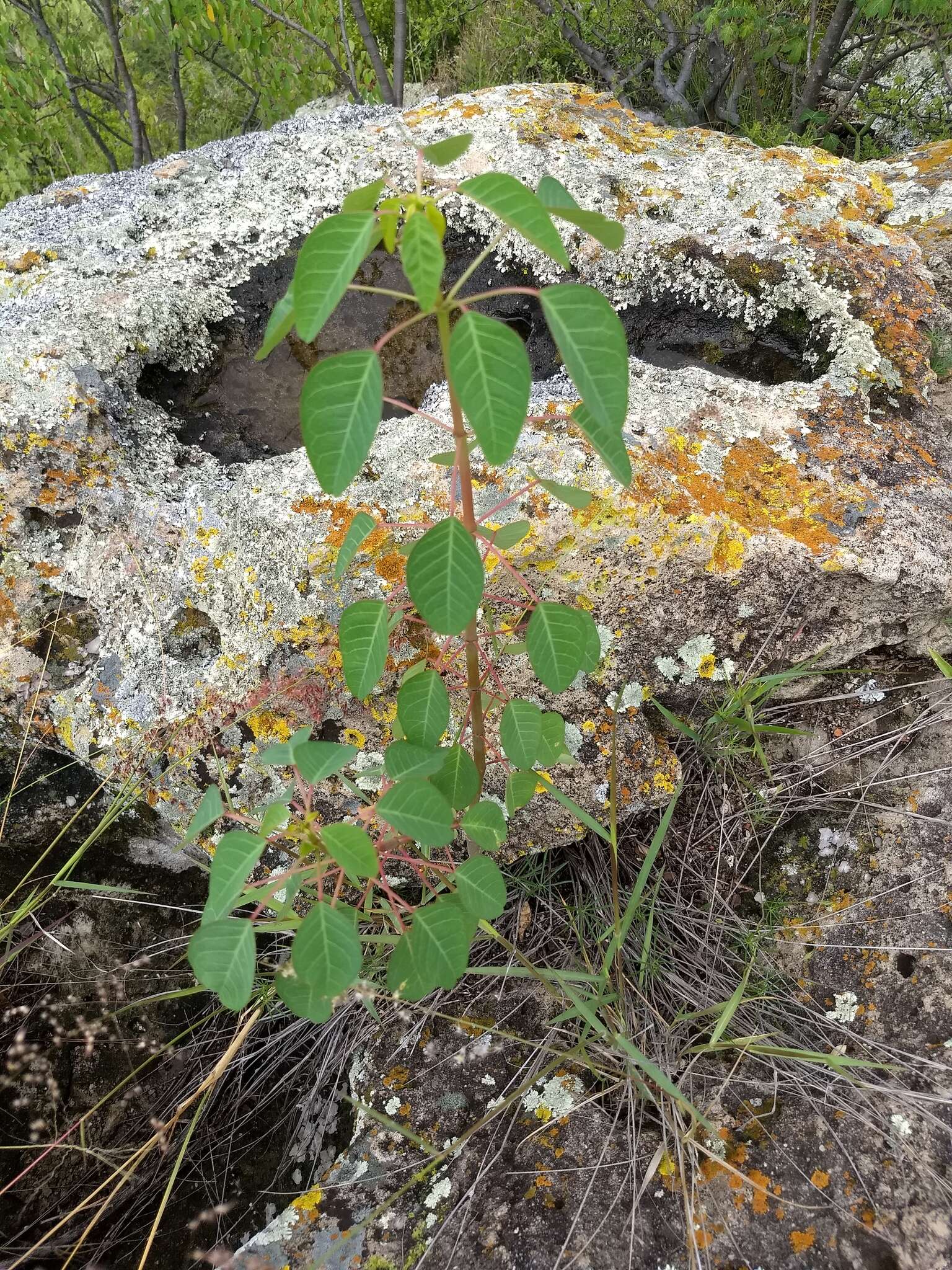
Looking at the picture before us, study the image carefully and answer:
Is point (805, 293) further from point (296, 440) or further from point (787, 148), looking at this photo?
point (296, 440)

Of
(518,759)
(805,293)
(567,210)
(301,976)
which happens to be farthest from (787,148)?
(301,976)

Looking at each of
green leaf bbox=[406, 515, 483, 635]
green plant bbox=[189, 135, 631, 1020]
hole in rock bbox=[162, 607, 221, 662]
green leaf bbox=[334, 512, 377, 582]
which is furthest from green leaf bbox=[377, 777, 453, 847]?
hole in rock bbox=[162, 607, 221, 662]

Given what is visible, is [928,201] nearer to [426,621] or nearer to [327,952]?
[426,621]

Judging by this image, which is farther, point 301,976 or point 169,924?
point 169,924

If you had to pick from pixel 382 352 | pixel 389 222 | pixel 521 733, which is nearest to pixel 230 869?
pixel 521 733

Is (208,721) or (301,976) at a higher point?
(301,976)

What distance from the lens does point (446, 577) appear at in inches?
39.1

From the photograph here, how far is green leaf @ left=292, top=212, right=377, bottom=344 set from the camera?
0.83 metres

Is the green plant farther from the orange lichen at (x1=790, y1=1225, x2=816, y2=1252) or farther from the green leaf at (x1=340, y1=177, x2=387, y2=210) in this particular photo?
the orange lichen at (x1=790, y1=1225, x2=816, y2=1252)

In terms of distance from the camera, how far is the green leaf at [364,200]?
0.87m

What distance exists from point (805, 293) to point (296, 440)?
1488 mm

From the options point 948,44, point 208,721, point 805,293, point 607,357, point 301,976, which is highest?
point 948,44

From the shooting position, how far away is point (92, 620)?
1.78 metres

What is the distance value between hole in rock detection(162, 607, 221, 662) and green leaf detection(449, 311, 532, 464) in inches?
43.5
